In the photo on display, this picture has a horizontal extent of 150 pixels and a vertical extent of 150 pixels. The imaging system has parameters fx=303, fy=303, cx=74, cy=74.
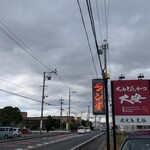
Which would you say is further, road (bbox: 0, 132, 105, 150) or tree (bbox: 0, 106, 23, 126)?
tree (bbox: 0, 106, 23, 126)

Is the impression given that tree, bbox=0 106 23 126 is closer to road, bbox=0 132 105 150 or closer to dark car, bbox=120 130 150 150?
road, bbox=0 132 105 150

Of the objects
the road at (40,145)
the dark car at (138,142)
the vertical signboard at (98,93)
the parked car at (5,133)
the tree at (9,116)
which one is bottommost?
the road at (40,145)

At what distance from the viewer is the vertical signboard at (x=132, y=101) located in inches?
459

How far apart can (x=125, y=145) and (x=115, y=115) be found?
4.72 meters

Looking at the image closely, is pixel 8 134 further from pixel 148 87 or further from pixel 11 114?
pixel 11 114

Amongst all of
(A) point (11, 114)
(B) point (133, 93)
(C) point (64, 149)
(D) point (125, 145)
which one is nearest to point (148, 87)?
(B) point (133, 93)

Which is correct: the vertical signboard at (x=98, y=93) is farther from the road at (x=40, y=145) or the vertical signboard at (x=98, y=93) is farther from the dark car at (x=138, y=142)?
the dark car at (x=138, y=142)

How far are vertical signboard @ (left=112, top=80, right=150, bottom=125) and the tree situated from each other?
87723 mm

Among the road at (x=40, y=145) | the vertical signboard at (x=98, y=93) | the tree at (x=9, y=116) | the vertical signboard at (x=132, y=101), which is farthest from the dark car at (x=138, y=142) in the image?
the tree at (x=9, y=116)

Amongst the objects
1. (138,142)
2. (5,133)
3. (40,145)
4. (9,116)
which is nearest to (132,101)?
(138,142)

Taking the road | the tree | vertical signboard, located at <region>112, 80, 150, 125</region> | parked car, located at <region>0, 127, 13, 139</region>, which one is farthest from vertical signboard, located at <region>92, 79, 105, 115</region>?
the tree

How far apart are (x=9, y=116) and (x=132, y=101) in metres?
91.5

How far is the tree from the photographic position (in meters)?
96.9

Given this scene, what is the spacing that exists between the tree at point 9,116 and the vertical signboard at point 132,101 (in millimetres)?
87723
